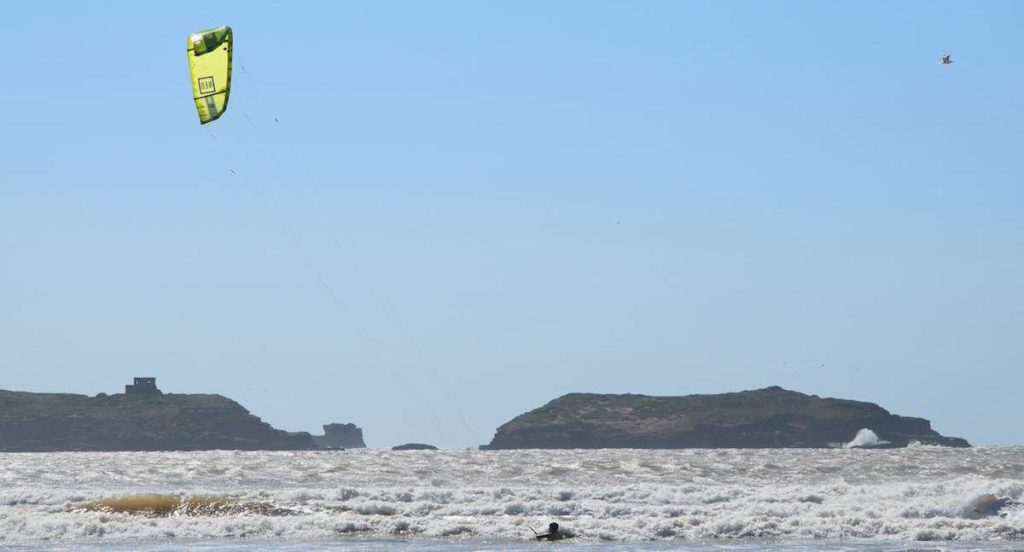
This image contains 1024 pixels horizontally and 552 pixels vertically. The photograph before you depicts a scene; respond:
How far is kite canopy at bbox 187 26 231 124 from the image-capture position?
1815 inches

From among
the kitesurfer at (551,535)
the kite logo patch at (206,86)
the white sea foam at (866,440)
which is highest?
the white sea foam at (866,440)

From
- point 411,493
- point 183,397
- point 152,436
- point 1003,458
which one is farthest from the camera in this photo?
point 183,397

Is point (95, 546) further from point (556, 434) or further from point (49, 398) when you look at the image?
point (49, 398)

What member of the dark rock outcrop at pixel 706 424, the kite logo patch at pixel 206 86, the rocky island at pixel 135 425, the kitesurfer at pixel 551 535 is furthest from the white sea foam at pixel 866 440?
the kitesurfer at pixel 551 535

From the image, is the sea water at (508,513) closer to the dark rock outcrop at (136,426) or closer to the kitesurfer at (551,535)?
the kitesurfer at (551,535)

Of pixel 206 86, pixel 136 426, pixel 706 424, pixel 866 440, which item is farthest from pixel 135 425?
pixel 206 86

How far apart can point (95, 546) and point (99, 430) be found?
456ft

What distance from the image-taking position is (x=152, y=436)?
170m

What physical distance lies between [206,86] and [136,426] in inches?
5162

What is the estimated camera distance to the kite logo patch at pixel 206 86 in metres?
46.4

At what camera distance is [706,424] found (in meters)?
179

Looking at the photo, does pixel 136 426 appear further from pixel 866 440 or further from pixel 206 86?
pixel 206 86

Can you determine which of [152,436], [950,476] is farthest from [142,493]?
[152,436]

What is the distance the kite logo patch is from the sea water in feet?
37.5
